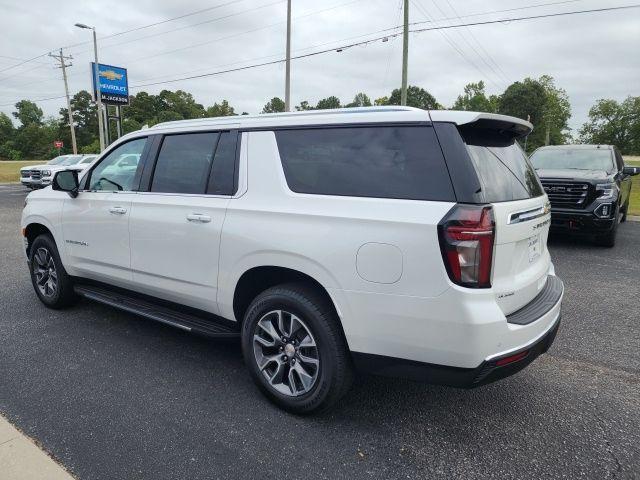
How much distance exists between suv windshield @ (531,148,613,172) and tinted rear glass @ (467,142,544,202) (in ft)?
21.5

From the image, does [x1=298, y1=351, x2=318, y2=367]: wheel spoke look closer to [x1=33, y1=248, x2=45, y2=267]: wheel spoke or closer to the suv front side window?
the suv front side window

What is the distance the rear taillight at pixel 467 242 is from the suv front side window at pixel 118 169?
9.05 ft

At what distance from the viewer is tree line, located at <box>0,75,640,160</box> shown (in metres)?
62.8

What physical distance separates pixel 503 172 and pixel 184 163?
2.30m

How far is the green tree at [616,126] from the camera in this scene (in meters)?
76.3

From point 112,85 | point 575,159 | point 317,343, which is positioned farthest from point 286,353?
point 112,85

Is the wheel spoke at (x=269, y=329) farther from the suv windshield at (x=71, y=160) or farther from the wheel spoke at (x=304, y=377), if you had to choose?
the suv windshield at (x=71, y=160)

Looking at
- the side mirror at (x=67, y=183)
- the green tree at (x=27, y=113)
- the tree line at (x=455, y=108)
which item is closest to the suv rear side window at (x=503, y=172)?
the side mirror at (x=67, y=183)

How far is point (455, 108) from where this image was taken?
62656mm

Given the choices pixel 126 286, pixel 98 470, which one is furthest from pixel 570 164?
pixel 98 470

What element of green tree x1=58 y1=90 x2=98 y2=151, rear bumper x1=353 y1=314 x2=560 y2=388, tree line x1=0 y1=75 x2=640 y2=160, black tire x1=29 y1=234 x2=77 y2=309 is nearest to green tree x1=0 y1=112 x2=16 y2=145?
tree line x1=0 y1=75 x2=640 y2=160

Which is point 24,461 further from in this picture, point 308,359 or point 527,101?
point 527,101

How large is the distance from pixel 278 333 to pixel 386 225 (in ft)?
3.43

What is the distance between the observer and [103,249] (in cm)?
397
